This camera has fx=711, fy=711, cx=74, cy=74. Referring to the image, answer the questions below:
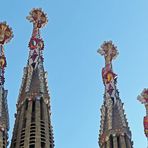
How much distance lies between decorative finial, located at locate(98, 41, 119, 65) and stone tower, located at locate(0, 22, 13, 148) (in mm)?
8574

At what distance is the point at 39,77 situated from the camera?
5631cm

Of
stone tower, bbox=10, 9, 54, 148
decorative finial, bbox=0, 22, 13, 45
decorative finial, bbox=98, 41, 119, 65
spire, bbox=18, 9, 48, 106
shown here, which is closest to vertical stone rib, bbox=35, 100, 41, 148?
stone tower, bbox=10, 9, 54, 148

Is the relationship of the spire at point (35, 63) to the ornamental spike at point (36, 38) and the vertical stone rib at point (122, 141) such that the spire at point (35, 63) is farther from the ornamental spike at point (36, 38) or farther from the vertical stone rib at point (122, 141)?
the vertical stone rib at point (122, 141)

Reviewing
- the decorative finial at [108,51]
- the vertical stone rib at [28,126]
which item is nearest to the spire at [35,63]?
the vertical stone rib at [28,126]

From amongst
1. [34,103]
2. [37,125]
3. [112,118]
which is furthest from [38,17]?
[37,125]

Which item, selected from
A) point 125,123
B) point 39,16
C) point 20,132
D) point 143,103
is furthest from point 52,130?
point 39,16

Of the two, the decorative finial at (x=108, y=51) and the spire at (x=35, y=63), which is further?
the decorative finial at (x=108, y=51)

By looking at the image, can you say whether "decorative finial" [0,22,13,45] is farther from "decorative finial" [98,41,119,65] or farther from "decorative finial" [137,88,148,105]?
"decorative finial" [137,88,148,105]

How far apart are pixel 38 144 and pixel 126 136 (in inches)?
310

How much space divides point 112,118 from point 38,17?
1332cm

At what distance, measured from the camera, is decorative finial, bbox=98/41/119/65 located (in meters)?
63.0

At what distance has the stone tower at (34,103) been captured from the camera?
4891 cm

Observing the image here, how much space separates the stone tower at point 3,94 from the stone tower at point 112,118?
764 centimetres

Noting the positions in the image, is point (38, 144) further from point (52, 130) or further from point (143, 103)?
point (143, 103)
